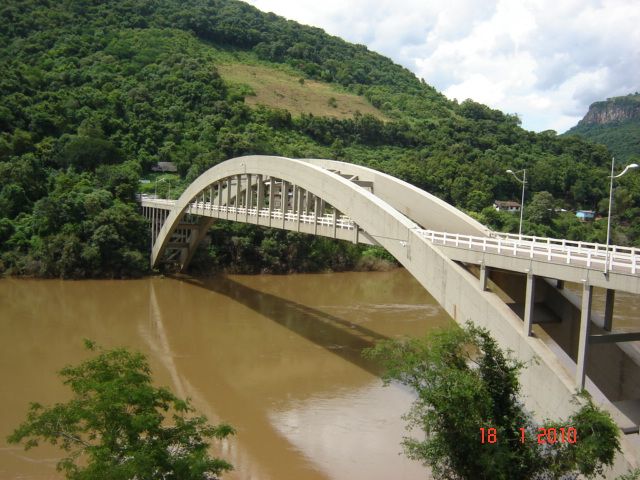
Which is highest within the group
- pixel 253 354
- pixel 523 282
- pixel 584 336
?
pixel 523 282

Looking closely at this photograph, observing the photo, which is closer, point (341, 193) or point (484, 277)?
point (484, 277)

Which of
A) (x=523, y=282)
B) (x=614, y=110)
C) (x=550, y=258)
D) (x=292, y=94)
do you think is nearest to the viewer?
(x=550, y=258)

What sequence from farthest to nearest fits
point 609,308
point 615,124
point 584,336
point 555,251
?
point 615,124 < point 555,251 < point 609,308 < point 584,336

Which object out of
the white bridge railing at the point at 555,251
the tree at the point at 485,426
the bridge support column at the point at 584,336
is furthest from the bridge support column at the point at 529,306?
the tree at the point at 485,426

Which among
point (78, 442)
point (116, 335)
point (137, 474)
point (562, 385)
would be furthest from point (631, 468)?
point (116, 335)

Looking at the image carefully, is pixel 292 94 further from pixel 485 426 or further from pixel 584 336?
pixel 485 426
